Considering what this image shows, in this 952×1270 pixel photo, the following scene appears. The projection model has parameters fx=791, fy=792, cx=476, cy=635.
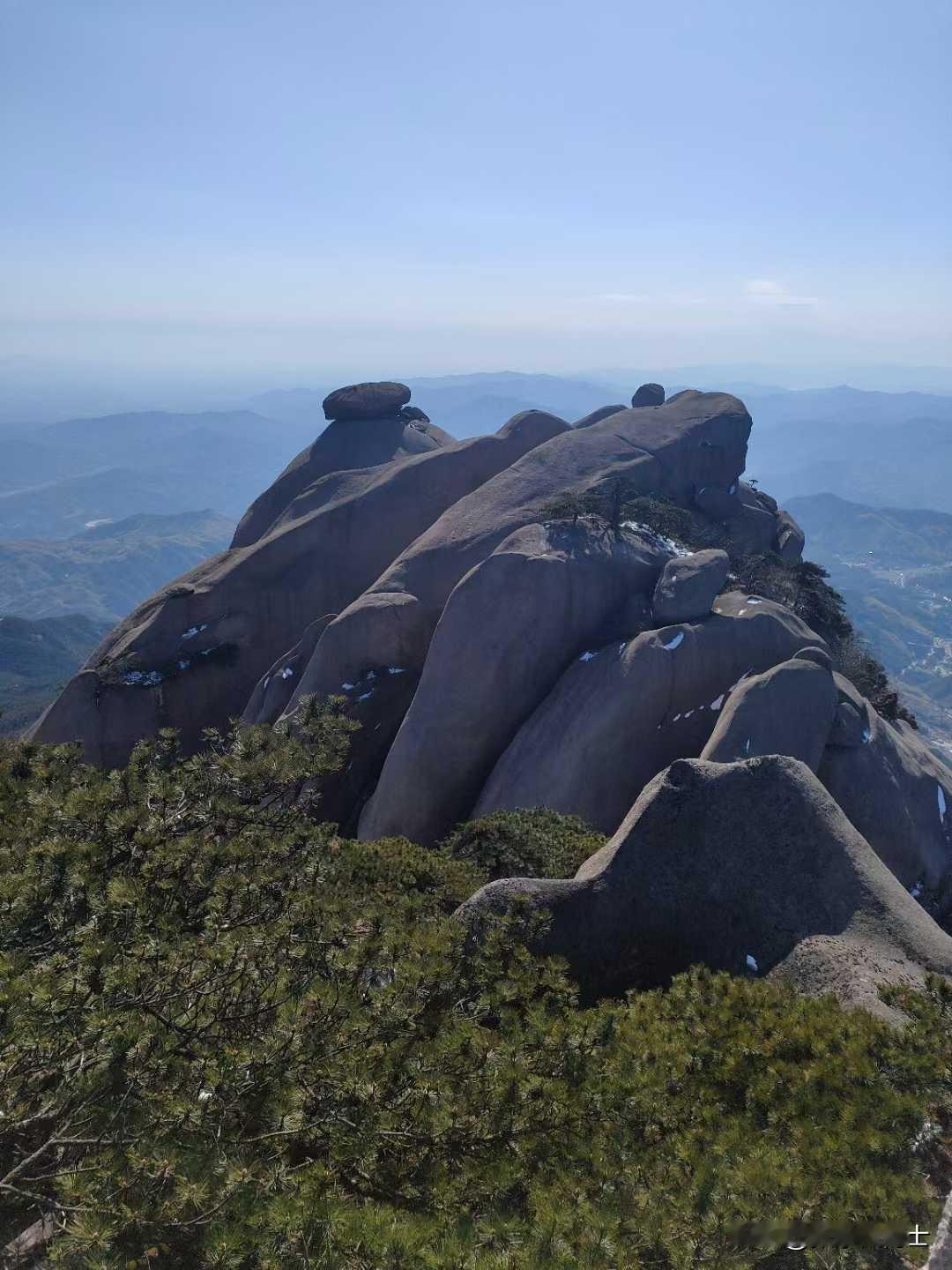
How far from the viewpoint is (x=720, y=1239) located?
19.4 ft

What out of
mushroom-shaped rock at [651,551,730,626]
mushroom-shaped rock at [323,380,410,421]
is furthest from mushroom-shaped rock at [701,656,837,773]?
mushroom-shaped rock at [323,380,410,421]

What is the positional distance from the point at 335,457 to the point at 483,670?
27.6 m

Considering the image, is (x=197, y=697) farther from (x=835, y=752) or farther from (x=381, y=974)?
(x=381, y=974)

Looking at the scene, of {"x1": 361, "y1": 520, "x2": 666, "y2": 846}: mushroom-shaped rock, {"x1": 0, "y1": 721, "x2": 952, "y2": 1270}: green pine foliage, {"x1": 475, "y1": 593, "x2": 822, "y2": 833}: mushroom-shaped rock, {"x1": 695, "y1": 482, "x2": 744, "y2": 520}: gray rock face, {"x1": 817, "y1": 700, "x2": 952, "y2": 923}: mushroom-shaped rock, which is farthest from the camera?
{"x1": 695, "y1": 482, "x2": 744, "y2": 520}: gray rock face

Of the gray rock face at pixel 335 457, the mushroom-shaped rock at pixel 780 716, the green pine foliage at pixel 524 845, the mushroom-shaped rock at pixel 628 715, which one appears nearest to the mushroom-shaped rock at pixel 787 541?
the mushroom-shaped rock at pixel 628 715

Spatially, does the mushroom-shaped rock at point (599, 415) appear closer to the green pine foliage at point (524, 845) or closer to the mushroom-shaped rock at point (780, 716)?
the mushroom-shaped rock at point (780, 716)

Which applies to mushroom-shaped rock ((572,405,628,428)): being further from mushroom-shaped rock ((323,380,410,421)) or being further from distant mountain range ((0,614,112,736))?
distant mountain range ((0,614,112,736))

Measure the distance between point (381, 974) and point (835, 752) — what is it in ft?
68.9

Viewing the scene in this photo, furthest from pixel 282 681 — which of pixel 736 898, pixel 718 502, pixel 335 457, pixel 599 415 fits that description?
pixel 599 415

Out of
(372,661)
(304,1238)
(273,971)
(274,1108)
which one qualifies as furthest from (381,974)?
(372,661)

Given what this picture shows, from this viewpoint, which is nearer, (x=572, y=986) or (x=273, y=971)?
(x=273, y=971)

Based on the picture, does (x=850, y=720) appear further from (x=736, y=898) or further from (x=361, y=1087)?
(x=361, y=1087)

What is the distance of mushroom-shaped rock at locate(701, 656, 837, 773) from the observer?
2293cm

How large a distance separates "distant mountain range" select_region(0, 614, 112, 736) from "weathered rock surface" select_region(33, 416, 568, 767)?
204ft
